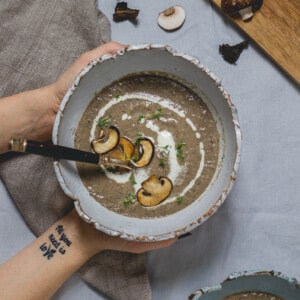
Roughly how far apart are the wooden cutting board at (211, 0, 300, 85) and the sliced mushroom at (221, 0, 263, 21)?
12mm

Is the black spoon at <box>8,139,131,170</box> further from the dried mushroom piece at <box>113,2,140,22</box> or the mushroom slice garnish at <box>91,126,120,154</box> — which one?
the dried mushroom piece at <box>113,2,140,22</box>

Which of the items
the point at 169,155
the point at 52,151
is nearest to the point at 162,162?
the point at 169,155

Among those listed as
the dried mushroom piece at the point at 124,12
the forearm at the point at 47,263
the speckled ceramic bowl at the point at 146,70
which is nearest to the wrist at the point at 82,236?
the forearm at the point at 47,263

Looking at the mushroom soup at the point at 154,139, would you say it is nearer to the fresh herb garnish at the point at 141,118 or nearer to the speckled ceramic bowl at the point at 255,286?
the fresh herb garnish at the point at 141,118

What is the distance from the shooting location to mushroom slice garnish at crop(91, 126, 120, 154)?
48.4 inches

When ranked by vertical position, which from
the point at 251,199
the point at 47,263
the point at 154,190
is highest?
the point at 154,190

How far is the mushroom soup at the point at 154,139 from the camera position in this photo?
49.2 inches

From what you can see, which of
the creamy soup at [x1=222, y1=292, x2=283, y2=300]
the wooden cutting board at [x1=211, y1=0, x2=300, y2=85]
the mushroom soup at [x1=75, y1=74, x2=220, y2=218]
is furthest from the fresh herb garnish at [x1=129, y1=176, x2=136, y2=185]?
the wooden cutting board at [x1=211, y1=0, x2=300, y2=85]

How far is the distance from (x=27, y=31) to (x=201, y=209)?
0.62 metres

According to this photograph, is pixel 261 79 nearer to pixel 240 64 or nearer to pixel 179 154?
pixel 240 64

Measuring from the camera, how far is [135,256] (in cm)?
139

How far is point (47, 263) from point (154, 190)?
0.34m

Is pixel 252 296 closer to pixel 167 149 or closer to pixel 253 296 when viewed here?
pixel 253 296

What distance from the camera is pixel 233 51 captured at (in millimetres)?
1387
